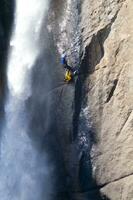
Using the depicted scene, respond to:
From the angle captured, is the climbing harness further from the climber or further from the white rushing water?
the white rushing water

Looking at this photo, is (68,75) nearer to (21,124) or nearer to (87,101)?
(87,101)

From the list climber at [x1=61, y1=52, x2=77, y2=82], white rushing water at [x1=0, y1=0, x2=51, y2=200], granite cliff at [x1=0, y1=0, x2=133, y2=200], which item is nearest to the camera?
granite cliff at [x1=0, y1=0, x2=133, y2=200]

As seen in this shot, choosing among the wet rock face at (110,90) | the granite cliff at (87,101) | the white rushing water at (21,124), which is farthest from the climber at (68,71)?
the white rushing water at (21,124)

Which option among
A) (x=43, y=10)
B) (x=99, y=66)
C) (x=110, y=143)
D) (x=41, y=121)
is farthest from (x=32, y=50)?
(x=110, y=143)

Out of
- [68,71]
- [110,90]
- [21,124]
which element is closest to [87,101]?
[110,90]

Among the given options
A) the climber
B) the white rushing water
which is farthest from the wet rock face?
the white rushing water

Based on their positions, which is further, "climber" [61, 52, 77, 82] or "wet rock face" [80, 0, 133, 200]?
"climber" [61, 52, 77, 82]
